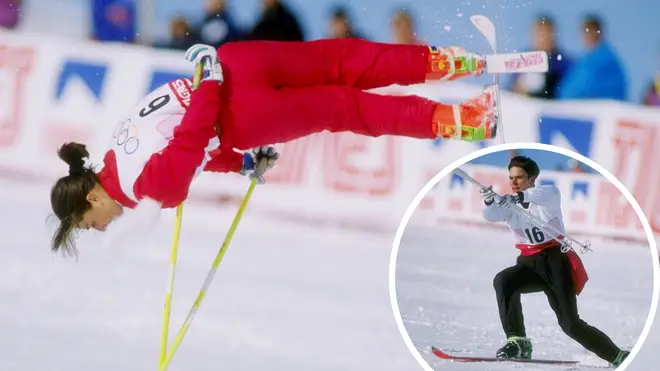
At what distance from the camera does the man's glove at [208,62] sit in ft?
9.90

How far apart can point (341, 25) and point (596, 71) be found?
1042 millimetres

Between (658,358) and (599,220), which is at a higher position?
(599,220)

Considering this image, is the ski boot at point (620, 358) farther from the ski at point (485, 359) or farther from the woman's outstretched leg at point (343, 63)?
the woman's outstretched leg at point (343, 63)

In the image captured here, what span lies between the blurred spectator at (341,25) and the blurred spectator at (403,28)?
0.15 m

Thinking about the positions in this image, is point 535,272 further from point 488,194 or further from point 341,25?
point 341,25

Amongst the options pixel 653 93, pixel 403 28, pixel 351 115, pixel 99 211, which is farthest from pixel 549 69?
pixel 99 211

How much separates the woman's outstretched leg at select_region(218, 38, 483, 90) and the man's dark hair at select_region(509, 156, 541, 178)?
408 millimetres

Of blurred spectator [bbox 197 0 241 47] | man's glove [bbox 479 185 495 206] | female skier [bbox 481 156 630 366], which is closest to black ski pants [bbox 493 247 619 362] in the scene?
female skier [bbox 481 156 630 366]

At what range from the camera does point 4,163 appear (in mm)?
4441

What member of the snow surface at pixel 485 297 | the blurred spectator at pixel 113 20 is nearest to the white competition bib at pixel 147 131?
the snow surface at pixel 485 297

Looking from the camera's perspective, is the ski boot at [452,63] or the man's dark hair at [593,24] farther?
the man's dark hair at [593,24]

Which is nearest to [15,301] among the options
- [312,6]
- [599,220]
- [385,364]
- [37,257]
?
[37,257]

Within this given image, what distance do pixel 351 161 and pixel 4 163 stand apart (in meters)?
1.46

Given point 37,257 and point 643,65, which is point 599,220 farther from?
point 37,257
